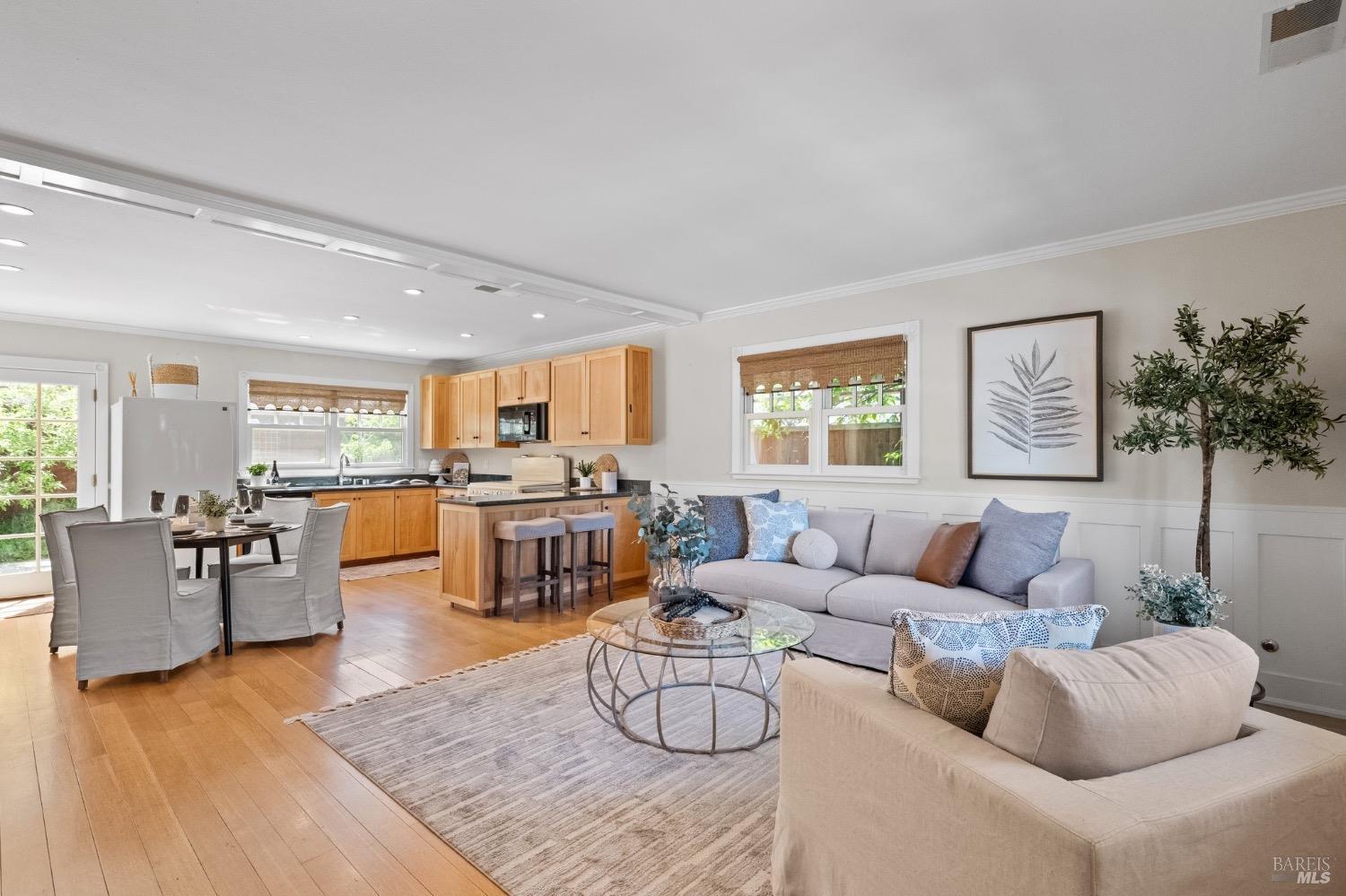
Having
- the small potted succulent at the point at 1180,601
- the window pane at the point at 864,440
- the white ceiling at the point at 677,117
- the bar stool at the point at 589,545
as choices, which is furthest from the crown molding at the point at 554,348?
the small potted succulent at the point at 1180,601

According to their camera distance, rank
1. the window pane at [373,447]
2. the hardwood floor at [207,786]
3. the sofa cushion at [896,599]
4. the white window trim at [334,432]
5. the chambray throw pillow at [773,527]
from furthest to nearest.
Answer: the window pane at [373,447] < the white window trim at [334,432] < the chambray throw pillow at [773,527] < the sofa cushion at [896,599] < the hardwood floor at [207,786]

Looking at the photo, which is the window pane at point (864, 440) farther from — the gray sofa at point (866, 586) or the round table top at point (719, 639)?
the round table top at point (719, 639)

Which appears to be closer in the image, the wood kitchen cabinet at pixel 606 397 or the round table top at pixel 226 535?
the round table top at pixel 226 535

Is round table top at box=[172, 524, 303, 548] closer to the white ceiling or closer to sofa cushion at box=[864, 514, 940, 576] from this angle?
the white ceiling

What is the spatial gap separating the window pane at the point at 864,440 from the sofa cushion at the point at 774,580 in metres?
0.93

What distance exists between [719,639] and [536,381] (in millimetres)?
4903

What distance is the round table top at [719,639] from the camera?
8.38ft

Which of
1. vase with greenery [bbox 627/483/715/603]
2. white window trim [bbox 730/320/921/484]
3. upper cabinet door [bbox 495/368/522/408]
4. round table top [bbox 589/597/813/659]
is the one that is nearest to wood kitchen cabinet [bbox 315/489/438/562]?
upper cabinet door [bbox 495/368/522/408]

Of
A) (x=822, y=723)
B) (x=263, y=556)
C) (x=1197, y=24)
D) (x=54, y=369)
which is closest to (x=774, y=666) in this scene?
(x=822, y=723)

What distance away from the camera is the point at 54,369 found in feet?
18.9

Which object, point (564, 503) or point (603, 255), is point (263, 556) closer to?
point (564, 503)

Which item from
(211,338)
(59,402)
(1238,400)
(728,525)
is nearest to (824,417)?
(728,525)

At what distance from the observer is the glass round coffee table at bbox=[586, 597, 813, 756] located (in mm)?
2607

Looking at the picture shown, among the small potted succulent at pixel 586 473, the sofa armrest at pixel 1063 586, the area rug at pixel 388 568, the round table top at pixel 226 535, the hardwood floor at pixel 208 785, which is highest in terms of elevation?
the small potted succulent at pixel 586 473
